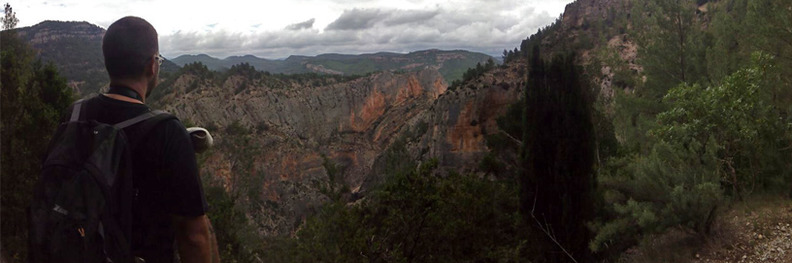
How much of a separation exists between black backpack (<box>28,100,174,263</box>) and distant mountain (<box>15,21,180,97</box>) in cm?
6499

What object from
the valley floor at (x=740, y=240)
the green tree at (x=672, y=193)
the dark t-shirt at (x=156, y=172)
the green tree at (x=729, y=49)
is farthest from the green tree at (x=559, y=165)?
the dark t-shirt at (x=156, y=172)

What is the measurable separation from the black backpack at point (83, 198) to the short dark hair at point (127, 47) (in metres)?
0.27

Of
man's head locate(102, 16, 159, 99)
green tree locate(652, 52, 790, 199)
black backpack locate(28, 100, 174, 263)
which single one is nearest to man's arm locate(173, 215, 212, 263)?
black backpack locate(28, 100, 174, 263)

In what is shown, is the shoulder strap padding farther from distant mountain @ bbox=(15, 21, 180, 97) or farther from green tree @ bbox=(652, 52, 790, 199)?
distant mountain @ bbox=(15, 21, 180, 97)

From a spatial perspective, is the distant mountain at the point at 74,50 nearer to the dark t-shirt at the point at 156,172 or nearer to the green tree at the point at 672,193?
the green tree at the point at 672,193

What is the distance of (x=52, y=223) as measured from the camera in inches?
65.6

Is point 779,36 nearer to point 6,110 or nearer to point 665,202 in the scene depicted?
point 665,202

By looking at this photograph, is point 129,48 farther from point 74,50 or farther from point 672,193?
point 74,50

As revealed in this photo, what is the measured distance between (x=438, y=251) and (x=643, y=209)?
4.24 metres

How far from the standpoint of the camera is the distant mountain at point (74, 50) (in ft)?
205

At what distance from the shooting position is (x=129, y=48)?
1.88m

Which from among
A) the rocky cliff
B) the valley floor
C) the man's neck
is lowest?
the rocky cliff

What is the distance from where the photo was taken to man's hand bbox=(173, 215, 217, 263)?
1864 mm

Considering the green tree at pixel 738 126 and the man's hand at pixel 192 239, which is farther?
the green tree at pixel 738 126
